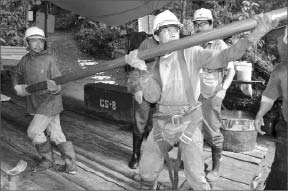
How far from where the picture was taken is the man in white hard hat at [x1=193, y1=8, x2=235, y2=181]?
14.0ft

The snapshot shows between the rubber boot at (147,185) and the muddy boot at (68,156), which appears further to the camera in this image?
the muddy boot at (68,156)

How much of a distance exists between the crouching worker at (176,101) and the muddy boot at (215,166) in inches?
44.7

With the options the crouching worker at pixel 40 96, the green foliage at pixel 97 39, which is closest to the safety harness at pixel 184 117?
the crouching worker at pixel 40 96

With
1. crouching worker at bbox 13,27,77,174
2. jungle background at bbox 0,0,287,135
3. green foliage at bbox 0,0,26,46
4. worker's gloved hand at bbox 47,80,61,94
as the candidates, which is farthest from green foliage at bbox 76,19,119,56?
worker's gloved hand at bbox 47,80,61,94

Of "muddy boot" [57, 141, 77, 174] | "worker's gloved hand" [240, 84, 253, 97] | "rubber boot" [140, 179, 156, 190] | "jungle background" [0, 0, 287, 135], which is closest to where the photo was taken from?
"rubber boot" [140, 179, 156, 190]

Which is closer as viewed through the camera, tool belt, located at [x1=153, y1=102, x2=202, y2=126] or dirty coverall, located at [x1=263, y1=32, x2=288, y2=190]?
dirty coverall, located at [x1=263, y1=32, x2=288, y2=190]

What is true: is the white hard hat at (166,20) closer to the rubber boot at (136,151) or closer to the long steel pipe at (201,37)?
the long steel pipe at (201,37)

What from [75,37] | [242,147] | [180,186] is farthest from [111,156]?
[75,37]

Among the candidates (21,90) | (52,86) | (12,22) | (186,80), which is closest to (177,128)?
(186,80)

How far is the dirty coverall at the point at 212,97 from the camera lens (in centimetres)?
427

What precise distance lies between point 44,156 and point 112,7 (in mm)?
2430

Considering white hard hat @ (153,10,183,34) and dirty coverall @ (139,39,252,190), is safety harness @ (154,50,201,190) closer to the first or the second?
dirty coverall @ (139,39,252,190)

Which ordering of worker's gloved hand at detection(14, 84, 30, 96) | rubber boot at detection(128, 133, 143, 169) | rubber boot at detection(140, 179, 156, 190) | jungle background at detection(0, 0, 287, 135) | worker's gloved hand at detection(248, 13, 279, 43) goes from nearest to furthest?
worker's gloved hand at detection(248, 13, 279, 43) < rubber boot at detection(140, 179, 156, 190) < worker's gloved hand at detection(14, 84, 30, 96) < rubber boot at detection(128, 133, 143, 169) < jungle background at detection(0, 0, 287, 135)

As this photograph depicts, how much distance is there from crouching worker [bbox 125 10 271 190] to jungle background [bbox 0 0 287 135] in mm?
910
